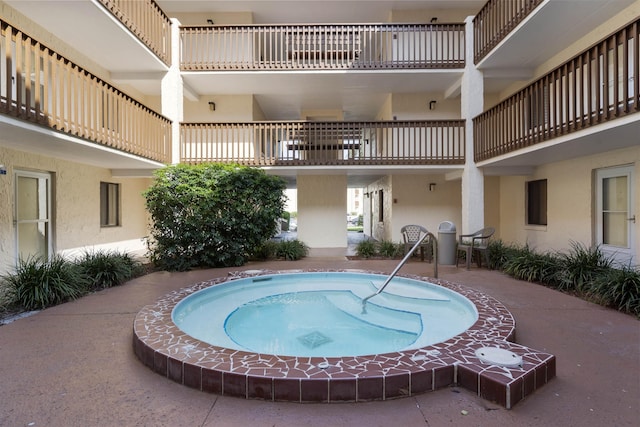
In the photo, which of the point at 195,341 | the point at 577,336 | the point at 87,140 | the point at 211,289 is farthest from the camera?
the point at 87,140

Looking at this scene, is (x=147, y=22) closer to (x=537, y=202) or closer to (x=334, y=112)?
(x=334, y=112)

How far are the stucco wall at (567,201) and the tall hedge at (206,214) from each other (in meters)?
7.34

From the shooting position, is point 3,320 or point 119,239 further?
point 119,239

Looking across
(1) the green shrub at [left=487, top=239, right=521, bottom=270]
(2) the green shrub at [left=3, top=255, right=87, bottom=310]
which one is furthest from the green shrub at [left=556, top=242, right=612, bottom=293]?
(2) the green shrub at [left=3, top=255, right=87, bottom=310]

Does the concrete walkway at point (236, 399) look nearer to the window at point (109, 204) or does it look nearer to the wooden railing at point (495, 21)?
the window at point (109, 204)

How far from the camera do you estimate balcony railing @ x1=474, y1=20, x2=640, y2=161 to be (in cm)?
462

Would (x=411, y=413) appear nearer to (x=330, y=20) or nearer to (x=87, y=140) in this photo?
(x=87, y=140)

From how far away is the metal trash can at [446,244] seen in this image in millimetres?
7930

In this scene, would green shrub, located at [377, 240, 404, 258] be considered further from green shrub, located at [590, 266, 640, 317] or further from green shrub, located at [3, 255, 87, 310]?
green shrub, located at [3, 255, 87, 310]

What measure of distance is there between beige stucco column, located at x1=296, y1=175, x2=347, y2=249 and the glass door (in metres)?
6.99

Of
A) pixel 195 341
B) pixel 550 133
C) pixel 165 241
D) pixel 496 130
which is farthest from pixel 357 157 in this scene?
pixel 195 341

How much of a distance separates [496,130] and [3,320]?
9966 millimetres

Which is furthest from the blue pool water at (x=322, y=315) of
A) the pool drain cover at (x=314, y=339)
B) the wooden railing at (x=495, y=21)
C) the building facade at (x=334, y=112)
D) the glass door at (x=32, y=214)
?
the wooden railing at (x=495, y=21)

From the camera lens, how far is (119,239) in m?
10.2
